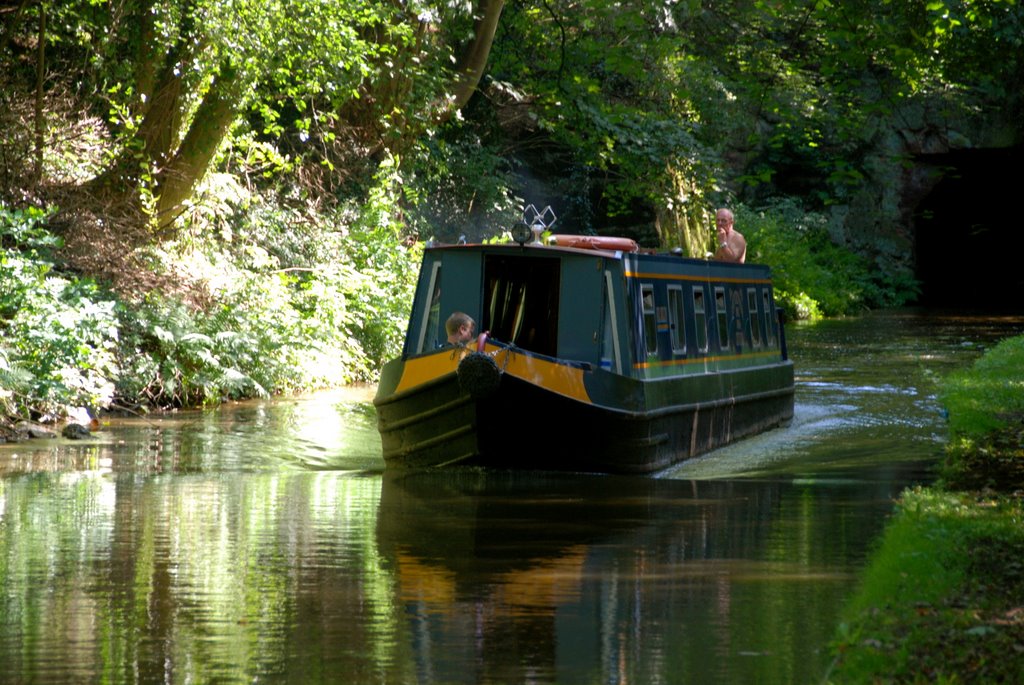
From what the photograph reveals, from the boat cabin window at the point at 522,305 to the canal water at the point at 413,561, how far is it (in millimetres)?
1519

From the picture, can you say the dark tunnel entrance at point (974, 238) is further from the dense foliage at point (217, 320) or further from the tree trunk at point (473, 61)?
the dense foliage at point (217, 320)

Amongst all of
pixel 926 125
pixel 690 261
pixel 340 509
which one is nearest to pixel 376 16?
pixel 690 261

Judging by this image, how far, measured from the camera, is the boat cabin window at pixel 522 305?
13164 mm

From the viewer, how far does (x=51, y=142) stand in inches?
684

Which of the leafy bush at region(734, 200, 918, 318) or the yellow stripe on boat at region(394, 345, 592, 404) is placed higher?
the leafy bush at region(734, 200, 918, 318)

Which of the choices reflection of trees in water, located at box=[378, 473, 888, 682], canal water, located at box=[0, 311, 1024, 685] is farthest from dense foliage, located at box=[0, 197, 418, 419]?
reflection of trees in water, located at box=[378, 473, 888, 682]

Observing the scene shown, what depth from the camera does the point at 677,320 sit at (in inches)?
563

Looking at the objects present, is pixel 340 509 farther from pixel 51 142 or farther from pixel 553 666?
pixel 51 142

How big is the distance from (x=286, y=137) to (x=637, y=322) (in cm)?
1181

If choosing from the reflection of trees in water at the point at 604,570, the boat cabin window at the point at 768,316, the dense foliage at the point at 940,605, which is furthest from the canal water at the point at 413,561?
the boat cabin window at the point at 768,316

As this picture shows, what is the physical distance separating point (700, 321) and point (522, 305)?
251cm

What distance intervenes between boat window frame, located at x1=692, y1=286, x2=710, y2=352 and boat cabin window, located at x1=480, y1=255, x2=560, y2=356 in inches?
81.7

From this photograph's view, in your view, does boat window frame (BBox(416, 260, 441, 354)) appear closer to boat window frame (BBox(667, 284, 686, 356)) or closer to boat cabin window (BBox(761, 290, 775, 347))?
boat window frame (BBox(667, 284, 686, 356))

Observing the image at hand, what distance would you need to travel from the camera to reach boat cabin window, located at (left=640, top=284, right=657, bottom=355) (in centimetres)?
1320
